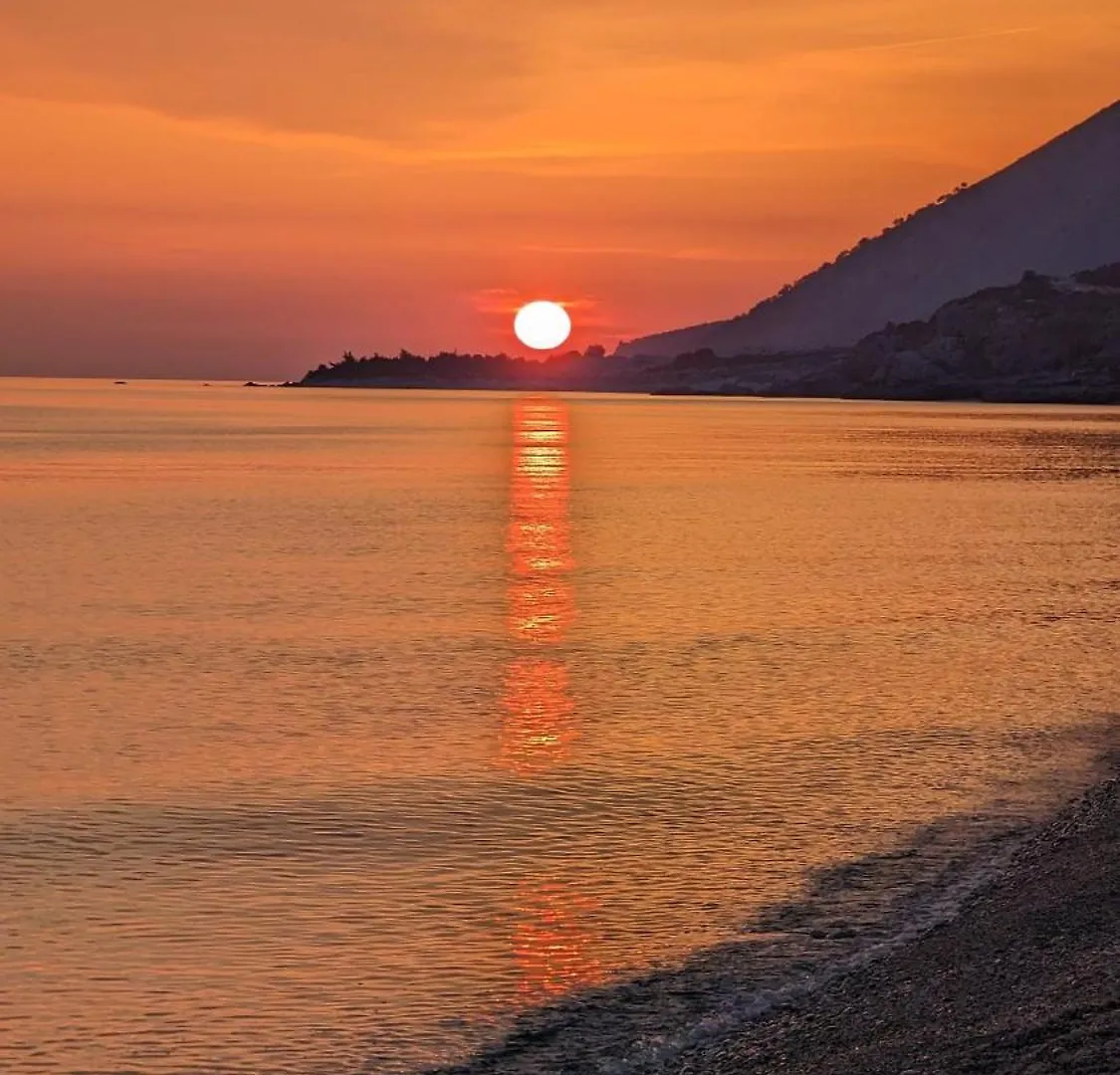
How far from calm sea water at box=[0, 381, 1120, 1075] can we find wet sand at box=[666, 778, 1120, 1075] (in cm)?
208

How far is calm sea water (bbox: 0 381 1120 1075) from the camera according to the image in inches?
578

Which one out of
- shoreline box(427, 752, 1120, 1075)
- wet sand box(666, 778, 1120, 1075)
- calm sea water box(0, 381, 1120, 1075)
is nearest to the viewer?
wet sand box(666, 778, 1120, 1075)

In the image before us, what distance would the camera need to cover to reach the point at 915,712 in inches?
1084

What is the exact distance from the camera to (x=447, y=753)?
24.2 metres

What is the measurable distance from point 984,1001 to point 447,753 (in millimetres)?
12633

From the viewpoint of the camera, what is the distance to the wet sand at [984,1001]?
10930mm

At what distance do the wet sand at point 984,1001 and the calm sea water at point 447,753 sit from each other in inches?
81.9

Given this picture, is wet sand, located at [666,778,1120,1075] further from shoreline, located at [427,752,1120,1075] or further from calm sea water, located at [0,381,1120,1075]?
calm sea water, located at [0,381,1120,1075]

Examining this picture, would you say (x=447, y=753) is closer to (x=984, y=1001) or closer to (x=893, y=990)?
(x=893, y=990)

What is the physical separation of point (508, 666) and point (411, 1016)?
19.1 metres

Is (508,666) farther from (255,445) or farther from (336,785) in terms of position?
(255,445)

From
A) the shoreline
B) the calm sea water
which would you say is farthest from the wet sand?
the calm sea water

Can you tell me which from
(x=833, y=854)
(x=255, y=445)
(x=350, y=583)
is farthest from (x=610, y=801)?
(x=255, y=445)

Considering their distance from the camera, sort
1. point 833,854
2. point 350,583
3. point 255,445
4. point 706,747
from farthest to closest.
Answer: point 255,445, point 350,583, point 706,747, point 833,854
